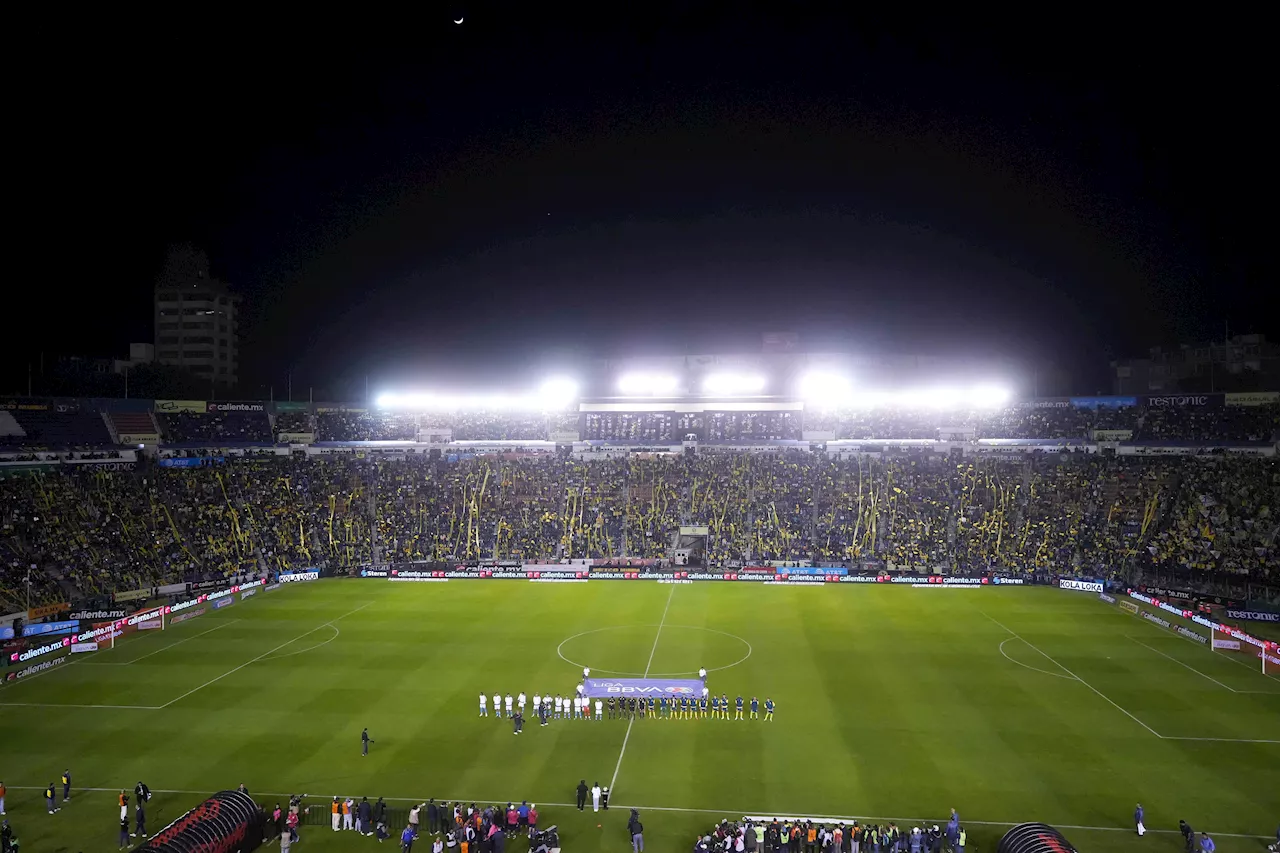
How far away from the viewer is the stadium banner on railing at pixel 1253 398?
60.6m

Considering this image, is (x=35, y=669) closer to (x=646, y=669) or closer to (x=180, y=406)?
(x=646, y=669)

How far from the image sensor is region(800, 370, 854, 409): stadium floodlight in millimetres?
71812

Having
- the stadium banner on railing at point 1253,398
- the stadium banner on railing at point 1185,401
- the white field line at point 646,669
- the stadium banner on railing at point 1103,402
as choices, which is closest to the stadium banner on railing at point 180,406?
the white field line at point 646,669

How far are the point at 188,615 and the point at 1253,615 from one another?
2202 inches

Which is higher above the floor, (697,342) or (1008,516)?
(697,342)

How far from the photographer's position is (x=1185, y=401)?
63.8 m

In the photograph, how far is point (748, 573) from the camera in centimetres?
5453

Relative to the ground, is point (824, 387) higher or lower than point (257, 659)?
higher

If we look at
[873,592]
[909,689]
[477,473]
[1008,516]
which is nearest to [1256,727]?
[909,689]

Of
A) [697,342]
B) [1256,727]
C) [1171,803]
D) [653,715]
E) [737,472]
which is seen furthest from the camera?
[697,342]

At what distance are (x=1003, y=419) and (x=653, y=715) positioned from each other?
169 feet

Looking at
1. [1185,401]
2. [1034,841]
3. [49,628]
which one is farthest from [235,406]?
[1185,401]

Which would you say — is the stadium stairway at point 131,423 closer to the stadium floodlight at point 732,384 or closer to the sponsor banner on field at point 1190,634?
the stadium floodlight at point 732,384

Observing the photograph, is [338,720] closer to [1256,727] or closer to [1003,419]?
[1256,727]
